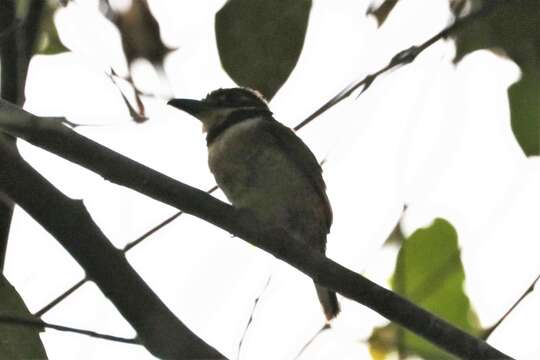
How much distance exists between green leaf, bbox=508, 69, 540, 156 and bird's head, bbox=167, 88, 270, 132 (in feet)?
7.36

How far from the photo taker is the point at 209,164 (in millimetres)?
3906

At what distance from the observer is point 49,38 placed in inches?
103

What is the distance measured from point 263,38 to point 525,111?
0.58 meters

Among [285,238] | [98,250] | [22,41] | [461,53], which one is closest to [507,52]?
[461,53]

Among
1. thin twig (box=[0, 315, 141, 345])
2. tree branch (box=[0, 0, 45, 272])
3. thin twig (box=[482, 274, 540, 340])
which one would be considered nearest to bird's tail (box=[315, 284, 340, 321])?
thin twig (box=[482, 274, 540, 340])

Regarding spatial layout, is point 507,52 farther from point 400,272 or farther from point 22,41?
point 22,41

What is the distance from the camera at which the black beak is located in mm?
4125

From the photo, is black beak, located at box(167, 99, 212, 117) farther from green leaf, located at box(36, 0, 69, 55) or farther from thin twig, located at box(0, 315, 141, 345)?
thin twig, located at box(0, 315, 141, 345)

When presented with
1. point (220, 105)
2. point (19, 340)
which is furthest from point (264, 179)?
point (19, 340)

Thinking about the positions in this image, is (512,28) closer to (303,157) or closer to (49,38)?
(49,38)

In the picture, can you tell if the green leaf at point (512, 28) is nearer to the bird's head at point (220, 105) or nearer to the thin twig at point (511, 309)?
the thin twig at point (511, 309)

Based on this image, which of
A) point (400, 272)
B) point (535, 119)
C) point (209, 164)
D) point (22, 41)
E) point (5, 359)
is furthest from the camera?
point (209, 164)

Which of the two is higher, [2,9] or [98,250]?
[2,9]

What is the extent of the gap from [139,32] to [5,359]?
0.80 m
